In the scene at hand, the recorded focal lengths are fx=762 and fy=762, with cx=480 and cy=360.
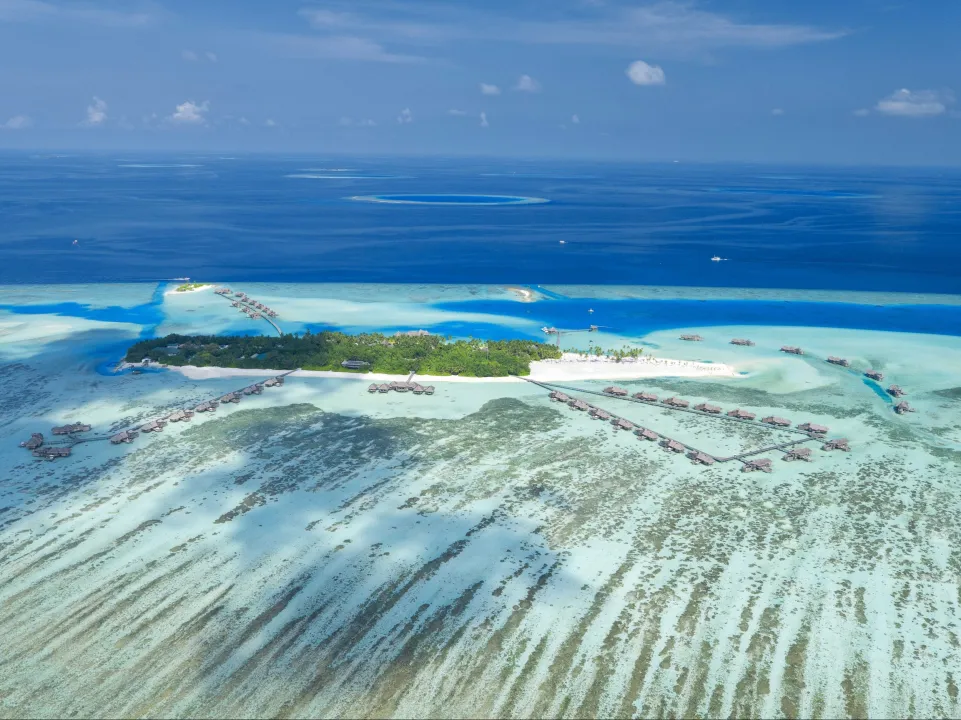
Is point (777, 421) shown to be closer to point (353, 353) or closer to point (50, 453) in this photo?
point (353, 353)

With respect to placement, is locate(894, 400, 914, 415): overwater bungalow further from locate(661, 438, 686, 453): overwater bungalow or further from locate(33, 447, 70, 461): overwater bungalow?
locate(33, 447, 70, 461): overwater bungalow

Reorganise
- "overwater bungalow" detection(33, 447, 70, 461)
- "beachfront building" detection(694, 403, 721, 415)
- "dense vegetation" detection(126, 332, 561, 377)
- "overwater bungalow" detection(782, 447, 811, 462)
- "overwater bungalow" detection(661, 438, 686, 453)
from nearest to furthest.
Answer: "overwater bungalow" detection(33, 447, 70, 461) → "overwater bungalow" detection(782, 447, 811, 462) → "overwater bungalow" detection(661, 438, 686, 453) → "beachfront building" detection(694, 403, 721, 415) → "dense vegetation" detection(126, 332, 561, 377)

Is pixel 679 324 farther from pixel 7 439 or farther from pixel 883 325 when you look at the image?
pixel 7 439

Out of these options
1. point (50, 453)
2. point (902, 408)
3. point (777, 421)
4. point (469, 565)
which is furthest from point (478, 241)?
point (469, 565)

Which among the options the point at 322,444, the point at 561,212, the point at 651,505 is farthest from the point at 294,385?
the point at 561,212

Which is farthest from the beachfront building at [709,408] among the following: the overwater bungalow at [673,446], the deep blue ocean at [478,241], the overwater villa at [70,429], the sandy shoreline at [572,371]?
the deep blue ocean at [478,241]

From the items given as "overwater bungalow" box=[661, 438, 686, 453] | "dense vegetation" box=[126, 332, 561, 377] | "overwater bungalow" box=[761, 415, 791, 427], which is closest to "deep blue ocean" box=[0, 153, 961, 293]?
"dense vegetation" box=[126, 332, 561, 377]

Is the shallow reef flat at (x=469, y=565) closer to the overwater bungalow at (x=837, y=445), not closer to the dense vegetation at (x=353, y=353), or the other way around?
the overwater bungalow at (x=837, y=445)
